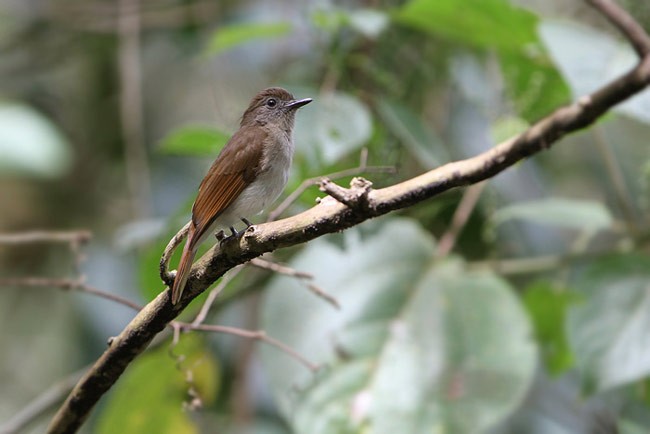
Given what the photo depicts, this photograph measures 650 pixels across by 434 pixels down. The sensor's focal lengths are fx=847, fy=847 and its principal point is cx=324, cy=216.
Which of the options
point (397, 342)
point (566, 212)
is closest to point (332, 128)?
point (397, 342)

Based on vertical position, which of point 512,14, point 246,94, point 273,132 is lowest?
point 273,132

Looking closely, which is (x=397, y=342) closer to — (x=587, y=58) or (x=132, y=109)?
(x=587, y=58)

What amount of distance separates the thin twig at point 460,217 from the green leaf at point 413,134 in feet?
0.66

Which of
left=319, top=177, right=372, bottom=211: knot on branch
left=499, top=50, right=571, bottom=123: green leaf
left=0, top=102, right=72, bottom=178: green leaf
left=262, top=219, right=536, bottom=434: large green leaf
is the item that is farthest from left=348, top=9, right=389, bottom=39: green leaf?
left=319, top=177, right=372, bottom=211: knot on branch

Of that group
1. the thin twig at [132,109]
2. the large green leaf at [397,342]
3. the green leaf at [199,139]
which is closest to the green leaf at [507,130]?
the large green leaf at [397,342]

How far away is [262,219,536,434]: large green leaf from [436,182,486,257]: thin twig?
50mm

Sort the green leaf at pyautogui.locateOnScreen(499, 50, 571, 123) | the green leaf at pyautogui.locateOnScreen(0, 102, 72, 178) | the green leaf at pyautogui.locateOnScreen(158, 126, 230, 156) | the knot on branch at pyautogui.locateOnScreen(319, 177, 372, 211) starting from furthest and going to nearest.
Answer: the green leaf at pyautogui.locateOnScreen(0, 102, 72, 178) < the green leaf at pyautogui.locateOnScreen(499, 50, 571, 123) < the green leaf at pyautogui.locateOnScreen(158, 126, 230, 156) < the knot on branch at pyautogui.locateOnScreen(319, 177, 372, 211)

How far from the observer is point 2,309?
4.85 m

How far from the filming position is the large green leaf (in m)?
2.44

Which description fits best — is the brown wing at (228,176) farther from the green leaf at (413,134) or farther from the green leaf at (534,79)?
the green leaf at (534,79)

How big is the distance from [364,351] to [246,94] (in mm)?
1710

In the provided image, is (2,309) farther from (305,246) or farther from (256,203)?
(256,203)

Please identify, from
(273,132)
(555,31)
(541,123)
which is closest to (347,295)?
(273,132)

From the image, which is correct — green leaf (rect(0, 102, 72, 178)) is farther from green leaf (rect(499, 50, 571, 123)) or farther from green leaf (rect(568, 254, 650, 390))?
green leaf (rect(568, 254, 650, 390))
